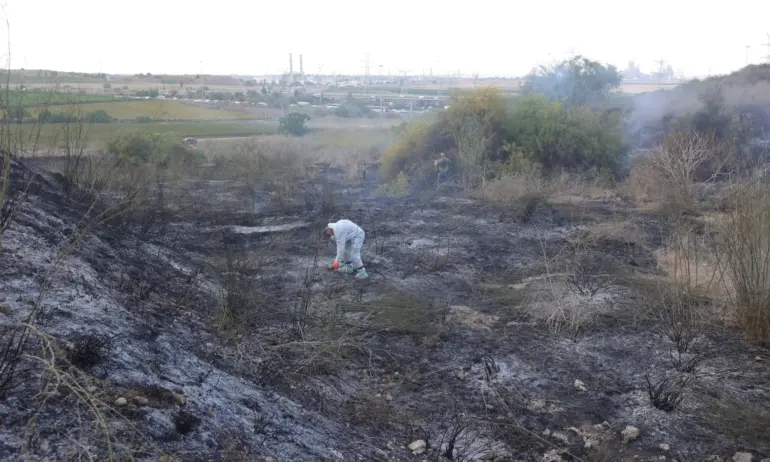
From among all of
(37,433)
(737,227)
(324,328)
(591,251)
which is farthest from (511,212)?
(37,433)

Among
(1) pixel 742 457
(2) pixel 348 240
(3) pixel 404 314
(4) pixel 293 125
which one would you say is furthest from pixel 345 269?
(4) pixel 293 125

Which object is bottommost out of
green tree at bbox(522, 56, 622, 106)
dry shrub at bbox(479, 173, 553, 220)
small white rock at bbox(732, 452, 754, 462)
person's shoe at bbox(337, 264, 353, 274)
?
small white rock at bbox(732, 452, 754, 462)

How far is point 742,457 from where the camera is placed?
505 cm

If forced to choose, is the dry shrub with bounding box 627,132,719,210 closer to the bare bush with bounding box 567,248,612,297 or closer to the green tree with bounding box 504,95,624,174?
the green tree with bounding box 504,95,624,174

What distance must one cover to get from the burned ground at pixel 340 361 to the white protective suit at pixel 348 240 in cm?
41

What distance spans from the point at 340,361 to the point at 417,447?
1.52 meters

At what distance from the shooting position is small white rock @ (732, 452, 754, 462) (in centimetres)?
502

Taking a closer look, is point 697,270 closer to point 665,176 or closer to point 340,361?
point 340,361

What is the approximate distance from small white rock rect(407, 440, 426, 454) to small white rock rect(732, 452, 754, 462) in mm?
2305

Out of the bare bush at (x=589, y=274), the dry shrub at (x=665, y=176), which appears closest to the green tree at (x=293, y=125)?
the dry shrub at (x=665, y=176)

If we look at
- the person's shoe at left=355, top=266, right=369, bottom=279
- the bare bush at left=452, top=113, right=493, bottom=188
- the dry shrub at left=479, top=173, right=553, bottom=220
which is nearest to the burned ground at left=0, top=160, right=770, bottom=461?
the person's shoe at left=355, top=266, right=369, bottom=279

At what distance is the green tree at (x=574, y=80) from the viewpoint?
28172mm

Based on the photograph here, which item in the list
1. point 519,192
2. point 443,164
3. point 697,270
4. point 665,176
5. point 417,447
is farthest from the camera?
point 443,164

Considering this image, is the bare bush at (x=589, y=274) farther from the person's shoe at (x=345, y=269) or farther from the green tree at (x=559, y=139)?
the green tree at (x=559, y=139)
